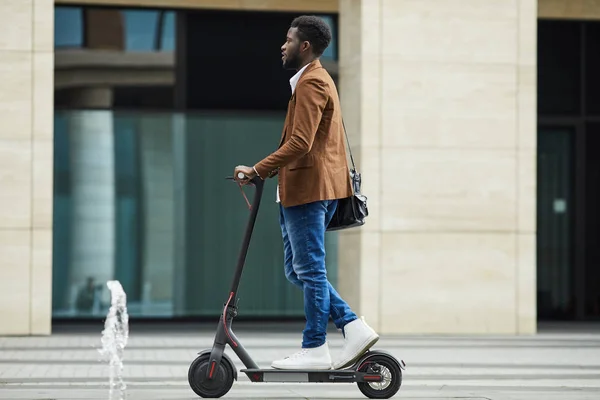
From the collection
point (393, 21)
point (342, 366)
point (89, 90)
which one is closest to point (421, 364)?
point (342, 366)

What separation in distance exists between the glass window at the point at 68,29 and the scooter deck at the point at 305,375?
27.0 ft

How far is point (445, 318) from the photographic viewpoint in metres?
12.4

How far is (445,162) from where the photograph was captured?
12.4 metres

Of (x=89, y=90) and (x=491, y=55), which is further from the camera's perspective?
(x=89, y=90)

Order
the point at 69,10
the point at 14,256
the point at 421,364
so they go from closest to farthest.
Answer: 1. the point at 421,364
2. the point at 14,256
3. the point at 69,10

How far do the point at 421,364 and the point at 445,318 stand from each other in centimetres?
326

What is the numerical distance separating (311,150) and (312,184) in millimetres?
184

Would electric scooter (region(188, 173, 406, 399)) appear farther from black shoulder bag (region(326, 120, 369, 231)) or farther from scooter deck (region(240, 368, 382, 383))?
black shoulder bag (region(326, 120, 369, 231))

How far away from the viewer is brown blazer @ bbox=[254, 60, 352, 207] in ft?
20.5

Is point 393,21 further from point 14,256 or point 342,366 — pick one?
point 342,366

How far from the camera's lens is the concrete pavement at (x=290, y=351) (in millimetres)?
7047

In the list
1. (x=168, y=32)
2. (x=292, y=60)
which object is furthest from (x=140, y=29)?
(x=292, y=60)

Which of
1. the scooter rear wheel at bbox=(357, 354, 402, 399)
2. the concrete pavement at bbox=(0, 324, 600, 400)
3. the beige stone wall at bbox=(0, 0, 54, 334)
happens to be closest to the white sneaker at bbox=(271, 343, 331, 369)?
the scooter rear wheel at bbox=(357, 354, 402, 399)

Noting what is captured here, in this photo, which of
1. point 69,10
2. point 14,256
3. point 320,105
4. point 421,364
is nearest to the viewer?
point 320,105
